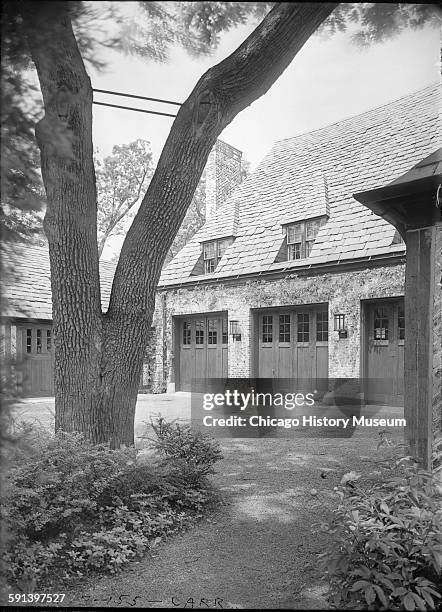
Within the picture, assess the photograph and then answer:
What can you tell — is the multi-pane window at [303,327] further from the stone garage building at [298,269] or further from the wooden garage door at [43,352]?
the wooden garage door at [43,352]

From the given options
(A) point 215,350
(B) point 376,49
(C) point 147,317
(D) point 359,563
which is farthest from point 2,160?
(A) point 215,350

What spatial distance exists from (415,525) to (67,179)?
2.38 meters

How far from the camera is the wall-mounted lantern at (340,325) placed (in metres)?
4.73

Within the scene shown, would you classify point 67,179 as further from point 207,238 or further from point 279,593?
point 279,593

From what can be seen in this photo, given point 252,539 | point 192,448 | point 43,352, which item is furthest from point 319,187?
point 252,539

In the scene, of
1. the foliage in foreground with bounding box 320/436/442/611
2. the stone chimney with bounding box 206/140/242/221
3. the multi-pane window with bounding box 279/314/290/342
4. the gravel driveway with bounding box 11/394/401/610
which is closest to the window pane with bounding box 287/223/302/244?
the stone chimney with bounding box 206/140/242/221

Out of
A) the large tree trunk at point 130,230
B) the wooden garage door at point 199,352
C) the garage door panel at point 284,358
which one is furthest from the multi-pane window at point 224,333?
the large tree trunk at point 130,230

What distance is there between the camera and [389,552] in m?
1.67

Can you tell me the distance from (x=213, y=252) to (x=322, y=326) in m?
1.74

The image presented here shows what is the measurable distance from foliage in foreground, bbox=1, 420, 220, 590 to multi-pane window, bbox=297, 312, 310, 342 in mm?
2010

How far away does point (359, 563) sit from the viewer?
1.81 meters

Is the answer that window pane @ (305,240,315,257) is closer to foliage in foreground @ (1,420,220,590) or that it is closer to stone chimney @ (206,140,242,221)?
stone chimney @ (206,140,242,221)

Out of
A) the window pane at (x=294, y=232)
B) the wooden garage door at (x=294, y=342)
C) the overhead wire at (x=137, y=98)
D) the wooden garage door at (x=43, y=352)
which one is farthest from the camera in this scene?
the wooden garage door at (x=294, y=342)

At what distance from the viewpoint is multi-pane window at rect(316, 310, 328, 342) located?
464cm
